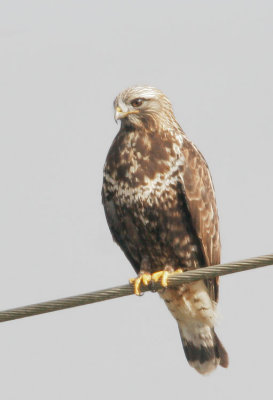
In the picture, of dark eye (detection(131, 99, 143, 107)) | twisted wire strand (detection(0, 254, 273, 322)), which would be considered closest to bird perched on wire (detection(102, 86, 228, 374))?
dark eye (detection(131, 99, 143, 107))

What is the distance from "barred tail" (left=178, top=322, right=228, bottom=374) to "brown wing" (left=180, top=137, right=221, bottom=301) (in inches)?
32.4

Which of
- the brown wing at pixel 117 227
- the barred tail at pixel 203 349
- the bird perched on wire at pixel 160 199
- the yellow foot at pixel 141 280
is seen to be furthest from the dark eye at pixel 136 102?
the barred tail at pixel 203 349

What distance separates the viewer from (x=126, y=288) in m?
5.52

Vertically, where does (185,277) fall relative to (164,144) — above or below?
below

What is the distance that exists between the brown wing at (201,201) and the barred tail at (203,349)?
824 millimetres

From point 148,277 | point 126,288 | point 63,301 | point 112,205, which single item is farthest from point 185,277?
point 112,205

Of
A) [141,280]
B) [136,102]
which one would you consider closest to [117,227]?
[141,280]

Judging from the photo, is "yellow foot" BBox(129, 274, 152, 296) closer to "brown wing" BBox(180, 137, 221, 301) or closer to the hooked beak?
"brown wing" BBox(180, 137, 221, 301)

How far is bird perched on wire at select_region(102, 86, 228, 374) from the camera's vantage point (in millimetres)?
6801

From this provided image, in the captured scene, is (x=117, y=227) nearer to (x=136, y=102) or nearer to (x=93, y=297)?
(x=136, y=102)

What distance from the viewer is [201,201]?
684cm

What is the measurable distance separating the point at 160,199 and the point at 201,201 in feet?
1.09

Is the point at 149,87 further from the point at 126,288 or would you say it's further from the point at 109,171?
the point at 126,288

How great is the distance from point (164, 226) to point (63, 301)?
1906mm
